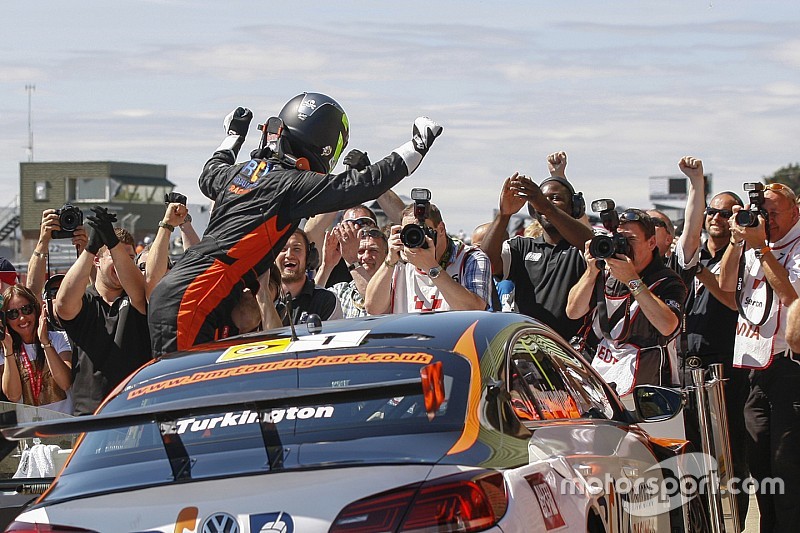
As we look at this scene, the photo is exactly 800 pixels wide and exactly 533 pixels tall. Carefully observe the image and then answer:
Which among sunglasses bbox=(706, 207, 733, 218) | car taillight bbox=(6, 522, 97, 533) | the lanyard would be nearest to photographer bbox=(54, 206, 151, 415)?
the lanyard

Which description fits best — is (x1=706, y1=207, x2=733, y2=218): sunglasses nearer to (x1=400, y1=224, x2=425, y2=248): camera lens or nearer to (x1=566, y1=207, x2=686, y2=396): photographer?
(x1=566, y1=207, x2=686, y2=396): photographer

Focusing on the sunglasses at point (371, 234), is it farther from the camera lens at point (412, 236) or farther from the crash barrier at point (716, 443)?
the crash barrier at point (716, 443)

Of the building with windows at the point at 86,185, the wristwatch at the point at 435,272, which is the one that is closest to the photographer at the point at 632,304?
the wristwatch at the point at 435,272

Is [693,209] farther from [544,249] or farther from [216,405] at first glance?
[216,405]

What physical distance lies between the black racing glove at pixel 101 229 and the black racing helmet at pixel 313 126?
4.09 ft

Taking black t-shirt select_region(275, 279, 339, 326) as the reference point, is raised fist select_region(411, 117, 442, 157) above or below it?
above

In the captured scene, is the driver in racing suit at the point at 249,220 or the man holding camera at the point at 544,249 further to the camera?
the man holding camera at the point at 544,249

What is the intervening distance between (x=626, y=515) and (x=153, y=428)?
1.75m

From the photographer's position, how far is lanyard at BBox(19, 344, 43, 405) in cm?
805

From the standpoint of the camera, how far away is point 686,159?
8789 mm

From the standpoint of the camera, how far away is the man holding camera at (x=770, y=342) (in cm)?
719

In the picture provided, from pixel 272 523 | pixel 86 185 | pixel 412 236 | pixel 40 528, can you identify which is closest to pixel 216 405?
pixel 272 523

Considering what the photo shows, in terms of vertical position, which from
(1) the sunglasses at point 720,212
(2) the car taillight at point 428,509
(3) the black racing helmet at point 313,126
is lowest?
(2) the car taillight at point 428,509

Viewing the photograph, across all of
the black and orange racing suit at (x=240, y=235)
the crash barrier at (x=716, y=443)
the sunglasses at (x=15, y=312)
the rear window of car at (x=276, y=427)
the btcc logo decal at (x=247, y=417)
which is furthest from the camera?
the sunglasses at (x=15, y=312)
